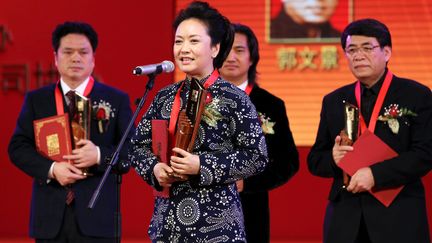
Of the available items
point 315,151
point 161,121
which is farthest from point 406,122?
point 161,121

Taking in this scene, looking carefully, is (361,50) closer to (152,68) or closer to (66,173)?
(152,68)

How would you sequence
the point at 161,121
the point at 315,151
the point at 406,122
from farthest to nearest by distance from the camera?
the point at 315,151 < the point at 406,122 < the point at 161,121

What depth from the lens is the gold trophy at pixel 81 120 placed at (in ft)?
11.6

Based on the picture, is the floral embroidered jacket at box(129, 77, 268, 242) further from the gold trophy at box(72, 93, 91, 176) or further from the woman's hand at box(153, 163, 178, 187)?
the gold trophy at box(72, 93, 91, 176)

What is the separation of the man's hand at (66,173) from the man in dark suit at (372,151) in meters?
0.99

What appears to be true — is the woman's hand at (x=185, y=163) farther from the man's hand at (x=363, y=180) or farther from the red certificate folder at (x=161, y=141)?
the man's hand at (x=363, y=180)

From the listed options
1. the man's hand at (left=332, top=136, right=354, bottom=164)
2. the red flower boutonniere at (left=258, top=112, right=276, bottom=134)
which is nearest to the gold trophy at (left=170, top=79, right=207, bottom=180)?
the man's hand at (left=332, top=136, right=354, bottom=164)

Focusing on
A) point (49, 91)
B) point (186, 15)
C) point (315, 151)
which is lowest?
point (315, 151)

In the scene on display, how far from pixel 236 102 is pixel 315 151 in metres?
0.93

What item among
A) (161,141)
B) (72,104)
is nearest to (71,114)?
(72,104)

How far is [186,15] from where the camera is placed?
9.12 ft

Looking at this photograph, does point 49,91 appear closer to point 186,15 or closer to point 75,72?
point 75,72

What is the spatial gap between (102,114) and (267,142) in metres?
0.71

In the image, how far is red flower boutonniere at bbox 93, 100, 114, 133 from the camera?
12.0ft
